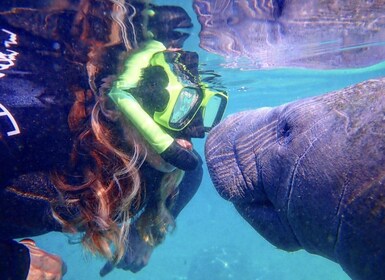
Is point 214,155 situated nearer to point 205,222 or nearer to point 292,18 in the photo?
point 292,18

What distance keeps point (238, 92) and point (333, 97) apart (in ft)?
58.9

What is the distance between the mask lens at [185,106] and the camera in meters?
3.91

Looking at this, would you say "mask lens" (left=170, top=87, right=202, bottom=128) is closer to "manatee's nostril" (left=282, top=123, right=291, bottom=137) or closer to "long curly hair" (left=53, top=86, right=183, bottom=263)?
"long curly hair" (left=53, top=86, right=183, bottom=263)

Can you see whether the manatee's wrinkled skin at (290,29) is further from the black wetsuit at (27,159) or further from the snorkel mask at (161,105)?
the black wetsuit at (27,159)

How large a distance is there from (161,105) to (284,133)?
1.62 metres

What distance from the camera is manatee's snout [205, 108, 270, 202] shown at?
3.10 metres

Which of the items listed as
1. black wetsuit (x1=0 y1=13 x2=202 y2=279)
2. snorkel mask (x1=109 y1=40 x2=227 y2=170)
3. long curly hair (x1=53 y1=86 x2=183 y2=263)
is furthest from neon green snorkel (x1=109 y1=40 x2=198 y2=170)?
black wetsuit (x1=0 y1=13 x2=202 y2=279)

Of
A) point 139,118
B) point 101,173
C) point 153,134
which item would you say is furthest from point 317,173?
point 101,173

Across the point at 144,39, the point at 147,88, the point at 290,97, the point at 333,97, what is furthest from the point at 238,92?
the point at 333,97

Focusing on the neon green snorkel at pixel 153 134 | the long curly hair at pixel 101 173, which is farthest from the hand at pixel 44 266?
the neon green snorkel at pixel 153 134

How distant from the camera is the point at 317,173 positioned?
94.3 inches

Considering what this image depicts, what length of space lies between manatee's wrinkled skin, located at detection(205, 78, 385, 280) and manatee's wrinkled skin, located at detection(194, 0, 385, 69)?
14.0 ft

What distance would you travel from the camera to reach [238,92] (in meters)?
20.4

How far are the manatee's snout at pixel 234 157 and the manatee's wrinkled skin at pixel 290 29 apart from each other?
3.89 metres
